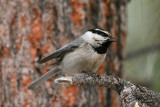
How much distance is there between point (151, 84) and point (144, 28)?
1.48 ft

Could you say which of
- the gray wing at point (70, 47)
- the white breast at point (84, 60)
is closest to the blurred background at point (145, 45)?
the white breast at point (84, 60)

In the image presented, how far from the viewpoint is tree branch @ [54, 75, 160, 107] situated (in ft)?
4.25

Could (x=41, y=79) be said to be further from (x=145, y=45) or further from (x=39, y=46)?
(x=145, y=45)

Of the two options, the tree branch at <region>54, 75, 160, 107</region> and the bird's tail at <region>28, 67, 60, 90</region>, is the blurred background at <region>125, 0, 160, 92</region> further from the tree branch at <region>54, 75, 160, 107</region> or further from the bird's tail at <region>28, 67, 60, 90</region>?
the bird's tail at <region>28, 67, 60, 90</region>

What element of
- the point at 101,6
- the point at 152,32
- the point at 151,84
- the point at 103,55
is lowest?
the point at 151,84

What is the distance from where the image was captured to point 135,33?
9.73 feet

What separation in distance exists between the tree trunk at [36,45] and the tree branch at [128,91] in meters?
0.80

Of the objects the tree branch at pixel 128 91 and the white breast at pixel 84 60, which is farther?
the white breast at pixel 84 60

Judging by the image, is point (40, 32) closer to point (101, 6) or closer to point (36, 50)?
point (36, 50)

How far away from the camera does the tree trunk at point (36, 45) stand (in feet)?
7.52

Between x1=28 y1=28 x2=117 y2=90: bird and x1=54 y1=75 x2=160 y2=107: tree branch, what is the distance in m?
0.59

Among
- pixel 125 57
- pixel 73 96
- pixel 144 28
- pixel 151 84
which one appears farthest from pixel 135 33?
pixel 73 96

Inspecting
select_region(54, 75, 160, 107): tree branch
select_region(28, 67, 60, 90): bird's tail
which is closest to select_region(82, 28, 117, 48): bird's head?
select_region(28, 67, 60, 90): bird's tail

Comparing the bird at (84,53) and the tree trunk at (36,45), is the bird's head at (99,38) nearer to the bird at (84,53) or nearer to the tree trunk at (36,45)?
the bird at (84,53)
